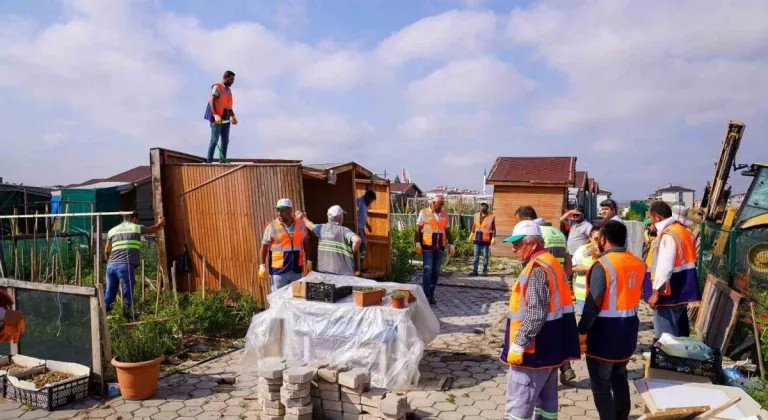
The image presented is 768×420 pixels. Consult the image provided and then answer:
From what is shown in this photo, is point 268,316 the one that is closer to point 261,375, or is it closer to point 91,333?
point 261,375

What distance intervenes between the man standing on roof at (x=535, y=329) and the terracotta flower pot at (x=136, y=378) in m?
3.47

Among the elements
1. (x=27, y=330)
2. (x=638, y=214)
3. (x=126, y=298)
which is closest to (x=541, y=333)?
(x=27, y=330)

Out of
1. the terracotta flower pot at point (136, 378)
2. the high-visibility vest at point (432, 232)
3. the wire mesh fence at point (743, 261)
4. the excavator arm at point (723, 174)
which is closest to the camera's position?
the terracotta flower pot at point (136, 378)

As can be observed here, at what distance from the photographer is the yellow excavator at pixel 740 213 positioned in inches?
262

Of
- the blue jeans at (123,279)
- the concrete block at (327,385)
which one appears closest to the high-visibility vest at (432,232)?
the concrete block at (327,385)

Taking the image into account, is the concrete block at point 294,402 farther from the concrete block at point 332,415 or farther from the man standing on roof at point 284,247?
the man standing on roof at point 284,247

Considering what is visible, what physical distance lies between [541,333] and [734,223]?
767 centimetres

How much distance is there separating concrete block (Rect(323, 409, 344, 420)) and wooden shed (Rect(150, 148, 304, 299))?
3.62 m

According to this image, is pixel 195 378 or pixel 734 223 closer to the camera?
pixel 195 378

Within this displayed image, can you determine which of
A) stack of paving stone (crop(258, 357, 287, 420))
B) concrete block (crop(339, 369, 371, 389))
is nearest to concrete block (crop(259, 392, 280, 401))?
stack of paving stone (crop(258, 357, 287, 420))

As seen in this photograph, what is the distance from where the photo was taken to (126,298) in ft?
23.5

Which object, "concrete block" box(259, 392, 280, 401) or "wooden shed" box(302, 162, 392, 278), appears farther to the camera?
"wooden shed" box(302, 162, 392, 278)

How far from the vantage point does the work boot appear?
517 centimetres

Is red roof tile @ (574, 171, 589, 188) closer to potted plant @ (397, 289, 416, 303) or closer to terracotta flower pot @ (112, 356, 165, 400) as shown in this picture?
potted plant @ (397, 289, 416, 303)
